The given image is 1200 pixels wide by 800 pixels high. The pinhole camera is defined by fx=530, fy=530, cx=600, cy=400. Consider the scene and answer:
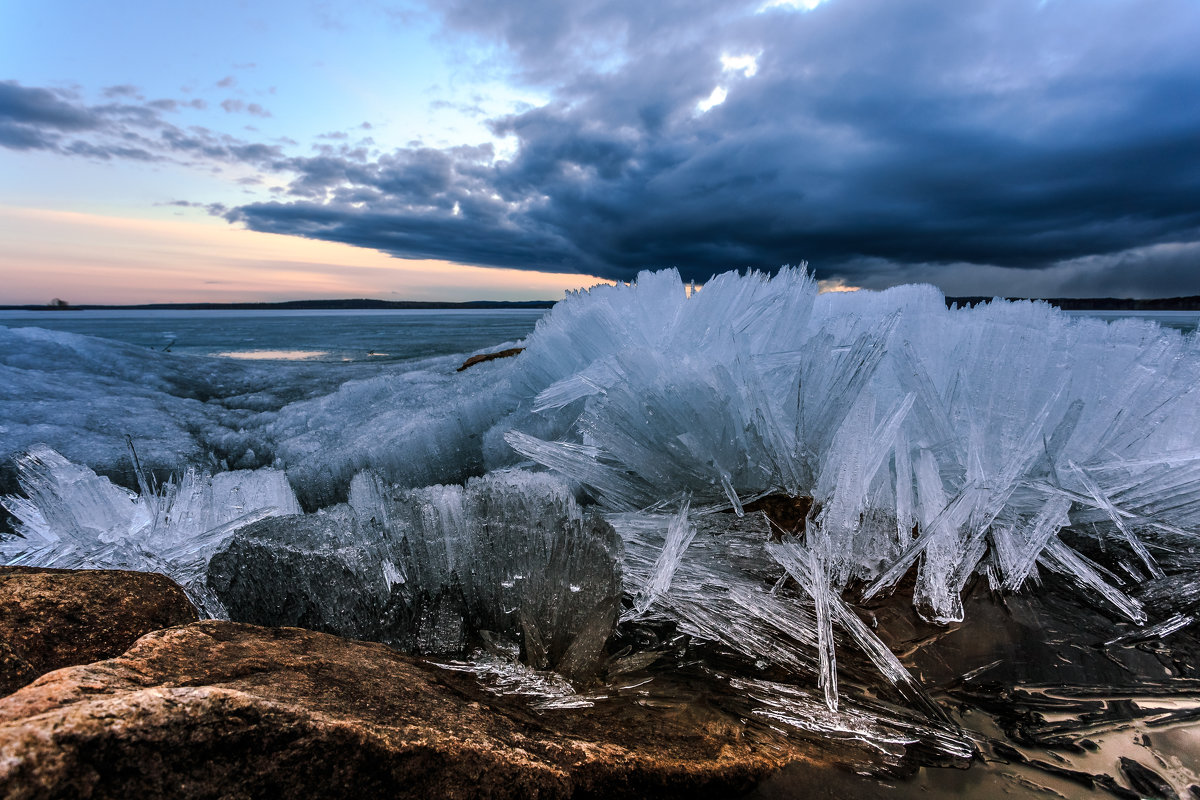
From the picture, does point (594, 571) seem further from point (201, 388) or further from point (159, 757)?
point (201, 388)

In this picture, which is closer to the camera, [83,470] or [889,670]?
[889,670]

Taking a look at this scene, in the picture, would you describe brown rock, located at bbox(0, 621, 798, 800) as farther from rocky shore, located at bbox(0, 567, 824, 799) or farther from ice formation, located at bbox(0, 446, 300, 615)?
ice formation, located at bbox(0, 446, 300, 615)

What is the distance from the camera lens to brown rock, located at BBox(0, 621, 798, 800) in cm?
55

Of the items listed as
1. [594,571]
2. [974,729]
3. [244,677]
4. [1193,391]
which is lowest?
[974,729]

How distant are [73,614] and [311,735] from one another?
25.4 inches

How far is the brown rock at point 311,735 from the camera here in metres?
0.55

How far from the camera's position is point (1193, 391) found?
1.75 metres

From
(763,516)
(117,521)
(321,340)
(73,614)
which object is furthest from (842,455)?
(321,340)

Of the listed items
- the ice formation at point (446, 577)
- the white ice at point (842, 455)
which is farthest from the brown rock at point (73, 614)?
the white ice at point (842, 455)

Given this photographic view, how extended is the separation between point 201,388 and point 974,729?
6.02 metres

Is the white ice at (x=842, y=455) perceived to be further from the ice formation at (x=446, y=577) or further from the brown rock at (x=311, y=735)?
the brown rock at (x=311, y=735)

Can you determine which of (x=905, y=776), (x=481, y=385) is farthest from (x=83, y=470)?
(x=905, y=776)

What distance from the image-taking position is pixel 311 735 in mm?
659

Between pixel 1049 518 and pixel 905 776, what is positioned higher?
pixel 1049 518
